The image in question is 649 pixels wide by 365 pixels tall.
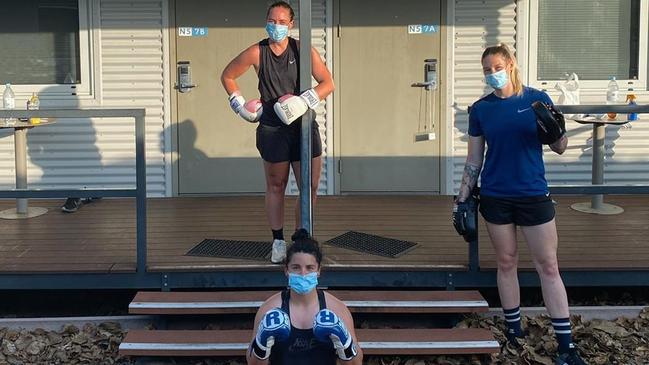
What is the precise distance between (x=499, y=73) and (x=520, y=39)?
11.2 ft

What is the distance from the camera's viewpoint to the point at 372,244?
547 centimetres

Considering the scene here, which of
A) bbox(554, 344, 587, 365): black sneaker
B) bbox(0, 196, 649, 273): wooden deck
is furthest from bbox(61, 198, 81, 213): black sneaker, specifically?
bbox(554, 344, 587, 365): black sneaker

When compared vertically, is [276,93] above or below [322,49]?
below

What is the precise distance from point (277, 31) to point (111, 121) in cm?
317

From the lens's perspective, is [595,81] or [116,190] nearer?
[116,190]

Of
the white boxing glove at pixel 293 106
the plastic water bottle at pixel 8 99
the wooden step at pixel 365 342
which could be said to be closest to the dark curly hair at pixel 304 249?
the wooden step at pixel 365 342

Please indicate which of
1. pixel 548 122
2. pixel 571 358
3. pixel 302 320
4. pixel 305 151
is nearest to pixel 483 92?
pixel 305 151

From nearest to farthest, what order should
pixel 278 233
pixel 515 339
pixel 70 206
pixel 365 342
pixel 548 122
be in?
1. pixel 548 122
2. pixel 365 342
3. pixel 515 339
4. pixel 278 233
5. pixel 70 206

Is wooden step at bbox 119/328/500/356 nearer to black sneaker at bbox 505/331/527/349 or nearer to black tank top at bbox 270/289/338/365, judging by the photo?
black sneaker at bbox 505/331/527/349

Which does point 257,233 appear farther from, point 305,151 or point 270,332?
point 270,332

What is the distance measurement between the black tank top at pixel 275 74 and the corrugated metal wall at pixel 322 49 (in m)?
2.40

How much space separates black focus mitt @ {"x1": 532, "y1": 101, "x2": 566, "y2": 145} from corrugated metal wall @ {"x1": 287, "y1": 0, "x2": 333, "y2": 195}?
3.46m

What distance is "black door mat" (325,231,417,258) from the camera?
5.27 m

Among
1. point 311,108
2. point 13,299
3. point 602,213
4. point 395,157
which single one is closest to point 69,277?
point 13,299
